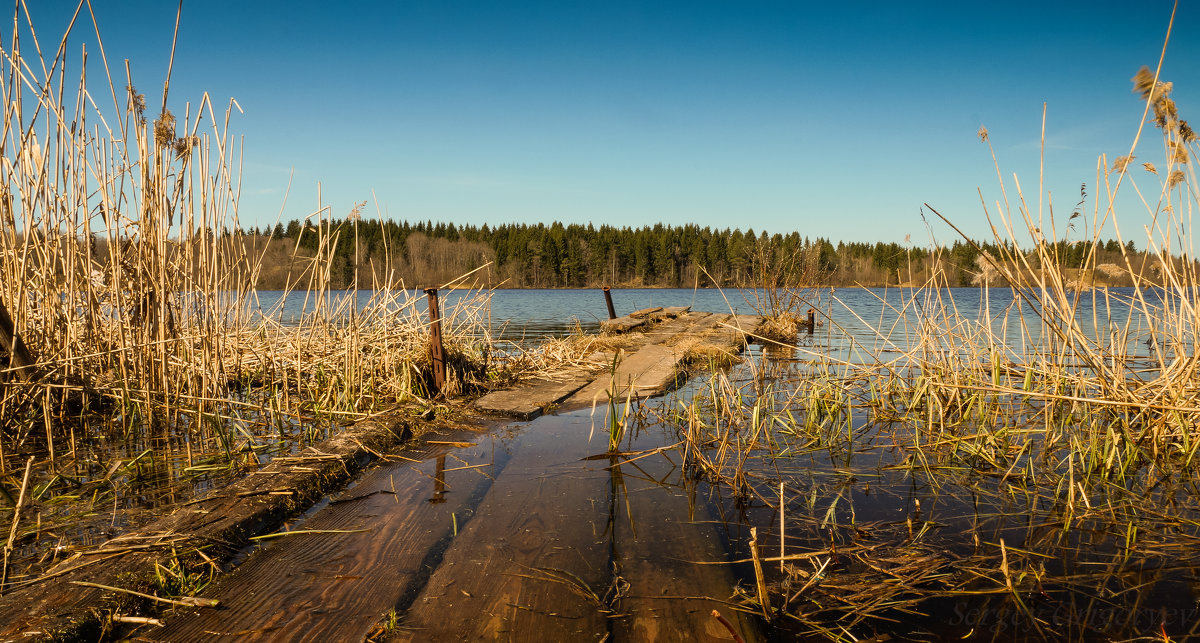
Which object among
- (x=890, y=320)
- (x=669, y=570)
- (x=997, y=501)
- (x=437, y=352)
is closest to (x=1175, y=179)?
(x=997, y=501)

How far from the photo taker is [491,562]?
1.95 meters

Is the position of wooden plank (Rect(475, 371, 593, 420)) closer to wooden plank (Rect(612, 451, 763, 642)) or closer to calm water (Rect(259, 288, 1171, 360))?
calm water (Rect(259, 288, 1171, 360))

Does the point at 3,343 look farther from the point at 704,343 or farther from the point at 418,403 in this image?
the point at 704,343

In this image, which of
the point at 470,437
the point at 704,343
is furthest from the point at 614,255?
the point at 470,437

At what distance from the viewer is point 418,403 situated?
4.28 m

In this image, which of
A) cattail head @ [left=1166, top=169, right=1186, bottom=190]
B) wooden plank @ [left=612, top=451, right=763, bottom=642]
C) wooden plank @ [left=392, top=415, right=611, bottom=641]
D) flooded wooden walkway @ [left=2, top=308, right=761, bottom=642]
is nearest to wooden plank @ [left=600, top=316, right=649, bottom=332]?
flooded wooden walkway @ [left=2, top=308, right=761, bottom=642]

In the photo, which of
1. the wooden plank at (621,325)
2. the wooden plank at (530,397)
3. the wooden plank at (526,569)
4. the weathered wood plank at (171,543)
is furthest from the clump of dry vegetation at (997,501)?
the wooden plank at (621,325)

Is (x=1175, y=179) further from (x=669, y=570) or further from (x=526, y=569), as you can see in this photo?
(x=526, y=569)

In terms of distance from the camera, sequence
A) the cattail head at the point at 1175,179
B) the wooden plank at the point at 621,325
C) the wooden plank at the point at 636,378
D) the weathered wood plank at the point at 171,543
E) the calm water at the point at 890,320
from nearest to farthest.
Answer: the weathered wood plank at the point at 171,543 < the cattail head at the point at 1175,179 < the calm water at the point at 890,320 < the wooden plank at the point at 636,378 < the wooden plank at the point at 621,325

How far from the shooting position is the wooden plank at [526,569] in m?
1.58

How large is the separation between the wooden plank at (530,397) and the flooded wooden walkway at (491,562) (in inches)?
39.5

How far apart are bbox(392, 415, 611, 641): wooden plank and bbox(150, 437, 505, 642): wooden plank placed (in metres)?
0.09

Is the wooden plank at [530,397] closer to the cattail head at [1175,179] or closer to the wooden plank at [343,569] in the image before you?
the wooden plank at [343,569]

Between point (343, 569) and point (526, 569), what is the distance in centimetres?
59
